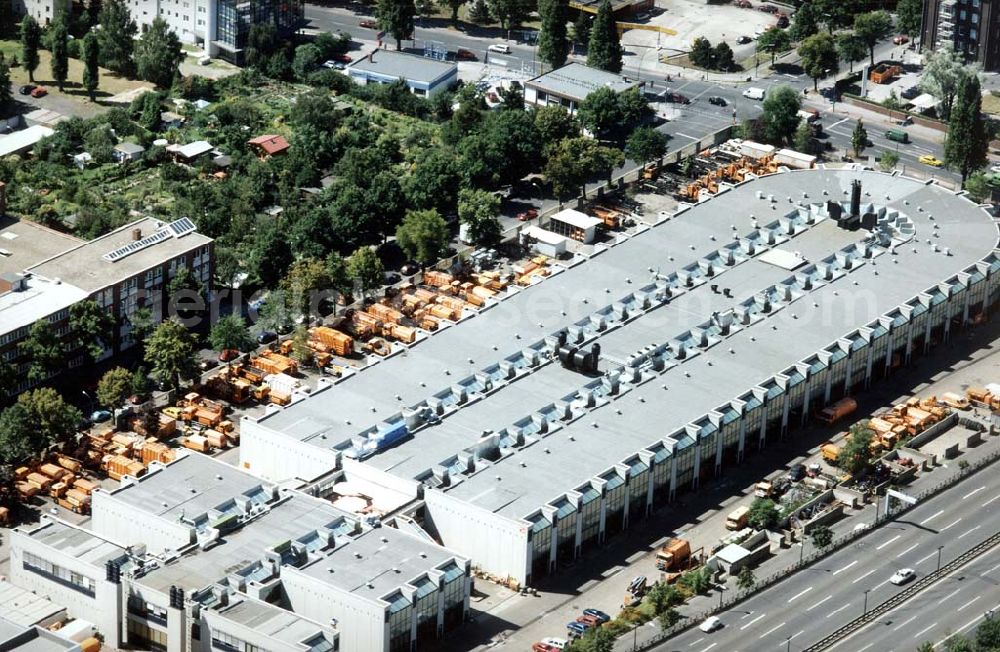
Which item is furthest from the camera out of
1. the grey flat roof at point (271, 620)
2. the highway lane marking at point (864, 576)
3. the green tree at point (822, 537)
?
the green tree at point (822, 537)

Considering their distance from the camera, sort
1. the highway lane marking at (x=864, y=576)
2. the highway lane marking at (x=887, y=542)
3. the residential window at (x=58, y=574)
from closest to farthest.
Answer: the residential window at (x=58, y=574)
the highway lane marking at (x=864, y=576)
the highway lane marking at (x=887, y=542)

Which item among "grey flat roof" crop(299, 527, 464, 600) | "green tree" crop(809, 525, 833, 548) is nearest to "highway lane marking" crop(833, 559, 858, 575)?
"green tree" crop(809, 525, 833, 548)

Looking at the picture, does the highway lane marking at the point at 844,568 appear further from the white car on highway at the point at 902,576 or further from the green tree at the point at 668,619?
the green tree at the point at 668,619

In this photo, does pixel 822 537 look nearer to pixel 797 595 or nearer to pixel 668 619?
pixel 797 595

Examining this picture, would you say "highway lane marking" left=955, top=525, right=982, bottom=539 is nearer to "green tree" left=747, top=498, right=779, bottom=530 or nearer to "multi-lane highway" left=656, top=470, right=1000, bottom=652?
"multi-lane highway" left=656, top=470, right=1000, bottom=652

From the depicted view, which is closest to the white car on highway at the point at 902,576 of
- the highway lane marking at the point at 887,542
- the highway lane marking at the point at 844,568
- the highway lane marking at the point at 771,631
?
the highway lane marking at the point at 844,568

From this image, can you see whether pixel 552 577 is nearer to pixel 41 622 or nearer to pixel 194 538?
pixel 194 538
